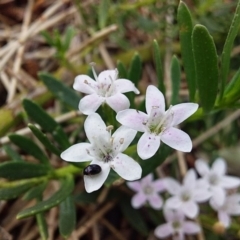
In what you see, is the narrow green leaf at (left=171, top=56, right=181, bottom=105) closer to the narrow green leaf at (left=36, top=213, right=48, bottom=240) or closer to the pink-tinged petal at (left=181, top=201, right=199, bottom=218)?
the pink-tinged petal at (left=181, top=201, right=199, bottom=218)

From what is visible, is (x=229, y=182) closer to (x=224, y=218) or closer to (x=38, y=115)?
(x=224, y=218)

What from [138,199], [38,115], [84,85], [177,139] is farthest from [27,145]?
[177,139]

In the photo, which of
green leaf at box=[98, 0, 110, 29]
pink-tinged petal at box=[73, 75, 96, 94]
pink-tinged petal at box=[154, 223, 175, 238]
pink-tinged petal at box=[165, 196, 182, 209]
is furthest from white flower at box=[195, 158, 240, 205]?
green leaf at box=[98, 0, 110, 29]

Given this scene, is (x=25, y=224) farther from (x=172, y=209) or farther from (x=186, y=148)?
(x=186, y=148)

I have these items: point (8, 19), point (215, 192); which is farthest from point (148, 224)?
point (8, 19)

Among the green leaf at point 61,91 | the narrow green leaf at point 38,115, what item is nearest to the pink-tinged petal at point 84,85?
the narrow green leaf at point 38,115

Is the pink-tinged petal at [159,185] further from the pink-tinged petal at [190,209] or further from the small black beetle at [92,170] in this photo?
the small black beetle at [92,170]
